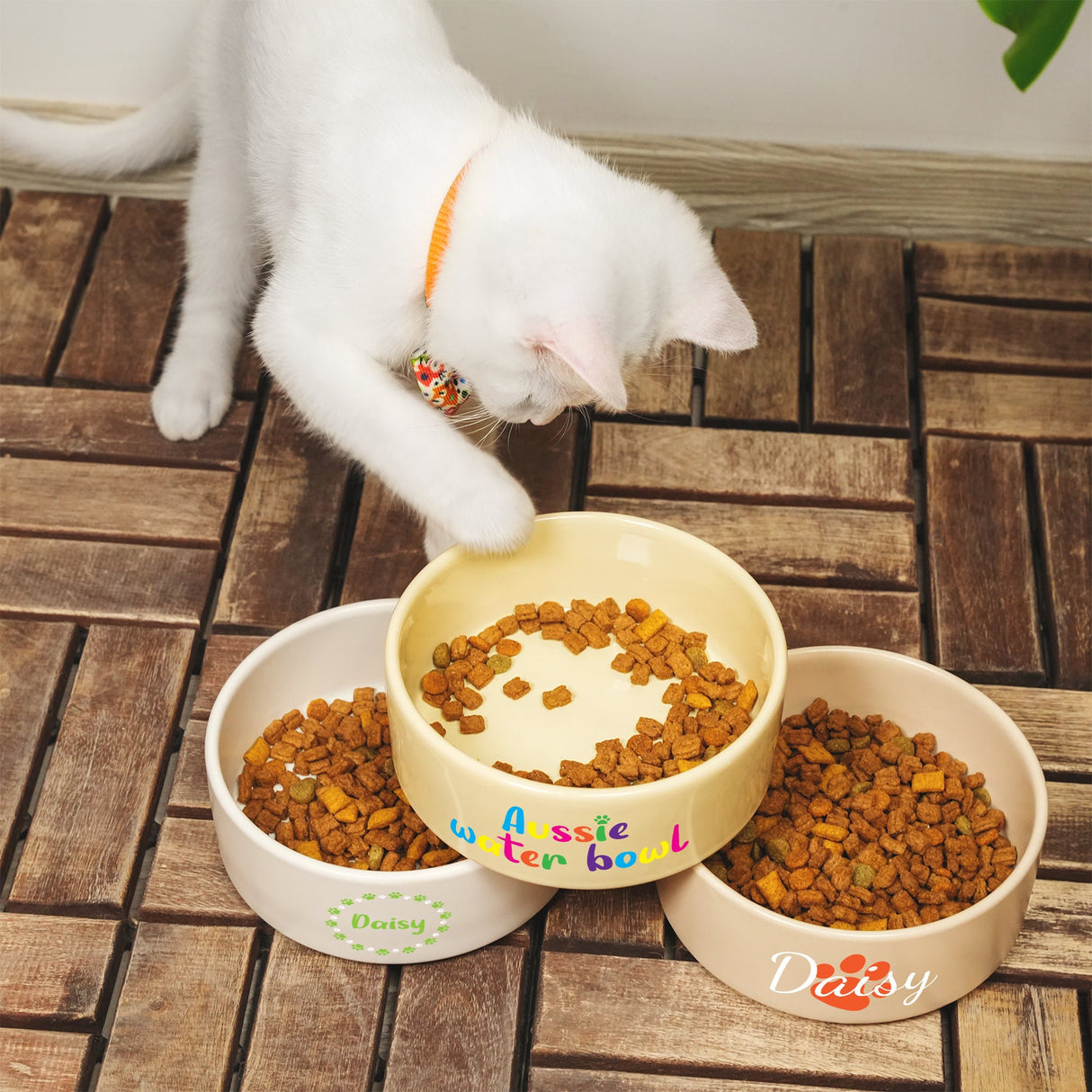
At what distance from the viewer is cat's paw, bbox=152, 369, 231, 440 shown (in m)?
1.70

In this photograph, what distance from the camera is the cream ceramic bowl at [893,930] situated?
1.09 m

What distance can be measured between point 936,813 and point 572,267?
2.08ft

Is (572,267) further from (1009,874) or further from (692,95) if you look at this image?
(692,95)

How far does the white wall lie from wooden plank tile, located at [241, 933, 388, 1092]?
4.38 ft

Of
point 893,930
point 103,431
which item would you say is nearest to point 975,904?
point 893,930

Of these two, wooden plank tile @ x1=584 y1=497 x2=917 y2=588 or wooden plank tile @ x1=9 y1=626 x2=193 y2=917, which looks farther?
wooden plank tile @ x1=584 y1=497 x2=917 y2=588

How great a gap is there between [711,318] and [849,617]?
487mm

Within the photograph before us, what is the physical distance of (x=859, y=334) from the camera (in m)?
1.89

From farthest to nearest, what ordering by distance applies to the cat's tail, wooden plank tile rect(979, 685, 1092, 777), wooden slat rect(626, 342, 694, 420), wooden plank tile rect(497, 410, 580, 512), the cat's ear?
the cat's tail → wooden slat rect(626, 342, 694, 420) → wooden plank tile rect(497, 410, 580, 512) → wooden plank tile rect(979, 685, 1092, 777) → the cat's ear

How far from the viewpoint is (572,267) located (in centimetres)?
110

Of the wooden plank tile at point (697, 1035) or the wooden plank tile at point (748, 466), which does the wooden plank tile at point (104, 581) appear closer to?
the wooden plank tile at point (748, 466)

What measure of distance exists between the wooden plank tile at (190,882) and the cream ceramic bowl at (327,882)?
0.03 m

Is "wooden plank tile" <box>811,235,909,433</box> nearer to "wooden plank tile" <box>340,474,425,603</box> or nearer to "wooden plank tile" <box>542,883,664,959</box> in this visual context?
"wooden plank tile" <box>340,474,425,603</box>

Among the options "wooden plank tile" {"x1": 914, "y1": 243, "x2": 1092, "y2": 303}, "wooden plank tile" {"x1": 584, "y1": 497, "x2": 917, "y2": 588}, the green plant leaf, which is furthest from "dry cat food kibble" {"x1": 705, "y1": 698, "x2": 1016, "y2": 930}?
"wooden plank tile" {"x1": 914, "y1": 243, "x2": 1092, "y2": 303}
